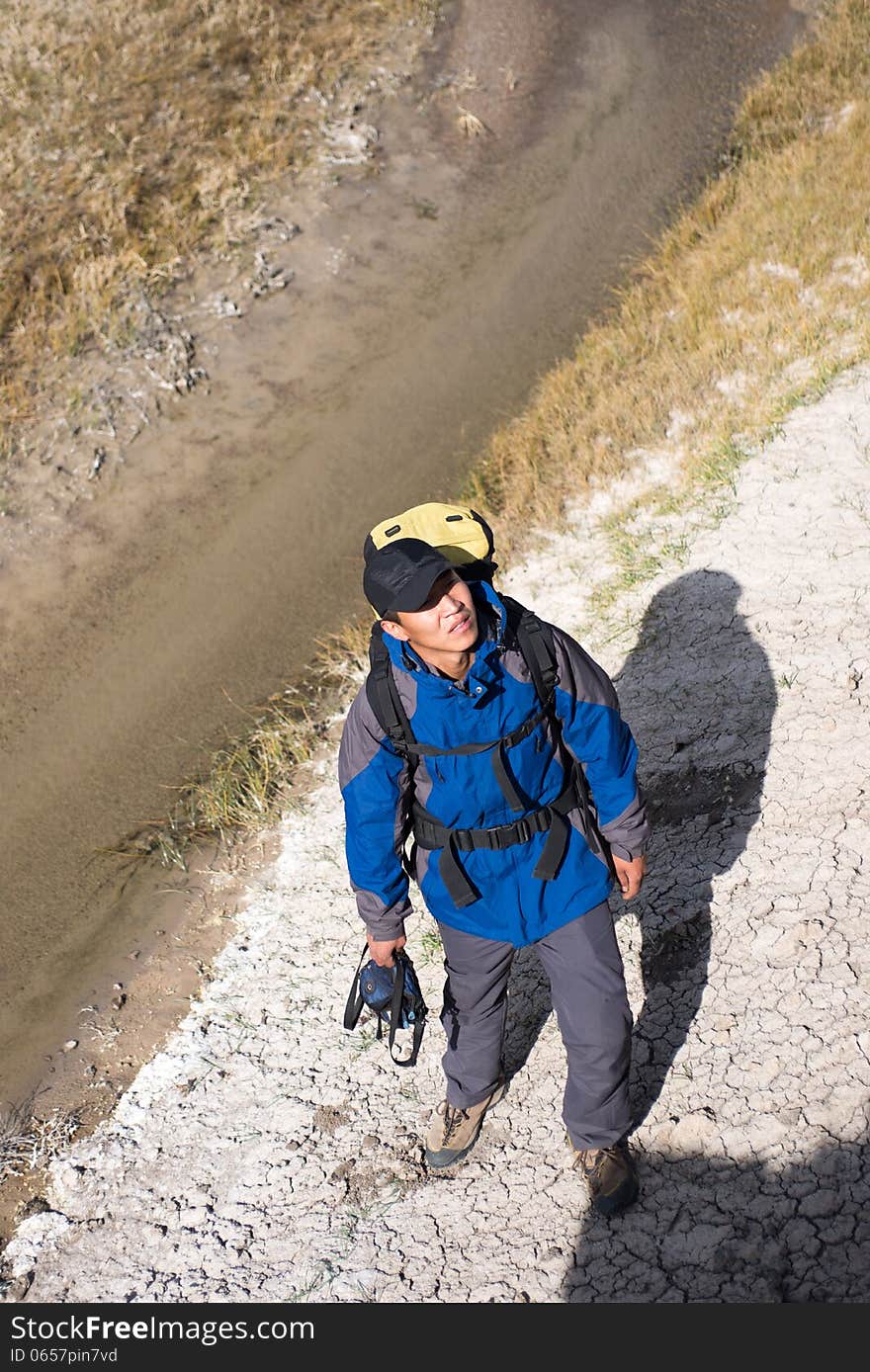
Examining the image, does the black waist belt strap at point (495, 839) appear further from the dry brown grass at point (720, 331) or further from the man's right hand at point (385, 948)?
the dry brown grass at point (720, 331)

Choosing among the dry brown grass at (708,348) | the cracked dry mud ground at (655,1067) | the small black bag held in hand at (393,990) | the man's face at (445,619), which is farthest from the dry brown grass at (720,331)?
the man's face at (445,619)

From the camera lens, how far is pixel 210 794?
23.2ft

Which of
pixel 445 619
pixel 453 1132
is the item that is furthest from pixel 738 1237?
pixel 445 619

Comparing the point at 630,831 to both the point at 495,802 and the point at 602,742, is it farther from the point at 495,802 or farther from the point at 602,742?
the point at 495,802

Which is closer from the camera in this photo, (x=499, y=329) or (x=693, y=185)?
(x=499, y=329)

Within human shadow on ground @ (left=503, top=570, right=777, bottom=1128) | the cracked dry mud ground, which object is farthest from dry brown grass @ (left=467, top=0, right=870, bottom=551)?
human shadow on ground @ (left=503, top=570, right=777, bottom=1128)

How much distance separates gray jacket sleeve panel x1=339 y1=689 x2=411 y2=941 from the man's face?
30 cm

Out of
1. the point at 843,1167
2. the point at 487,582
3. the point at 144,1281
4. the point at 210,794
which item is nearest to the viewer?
the point at 487,582

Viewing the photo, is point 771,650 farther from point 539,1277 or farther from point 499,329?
point 499,329

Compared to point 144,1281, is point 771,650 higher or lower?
lower

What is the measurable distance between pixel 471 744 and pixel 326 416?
7.51 m

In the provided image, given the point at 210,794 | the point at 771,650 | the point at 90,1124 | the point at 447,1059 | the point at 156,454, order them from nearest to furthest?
1. the point at 447,1059
2. the point at 90,1124
3. the point at 771,650
4. the point at 210,794
5. the point at 156,454

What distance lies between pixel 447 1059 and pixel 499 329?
26.3 ft

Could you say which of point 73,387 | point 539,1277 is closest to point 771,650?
point 539,1277
